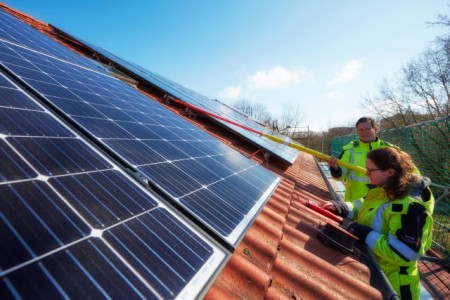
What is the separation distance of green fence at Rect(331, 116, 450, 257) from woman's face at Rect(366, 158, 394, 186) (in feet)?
22.0

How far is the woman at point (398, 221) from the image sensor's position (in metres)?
2.64

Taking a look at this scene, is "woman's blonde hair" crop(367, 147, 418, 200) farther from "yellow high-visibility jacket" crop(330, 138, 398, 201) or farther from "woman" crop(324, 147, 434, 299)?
"yellow high-visibility jacket" crop(330, 138, 398, 201)

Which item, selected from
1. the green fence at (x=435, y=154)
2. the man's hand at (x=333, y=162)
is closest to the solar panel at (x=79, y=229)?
the man's hand at (x=333, y=162)

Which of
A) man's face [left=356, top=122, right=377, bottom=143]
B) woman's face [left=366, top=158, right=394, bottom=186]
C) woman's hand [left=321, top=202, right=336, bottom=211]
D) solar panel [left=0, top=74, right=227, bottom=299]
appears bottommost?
solar panel [left=0, top=74, right=227, bottom=299]

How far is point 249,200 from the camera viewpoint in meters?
3.00

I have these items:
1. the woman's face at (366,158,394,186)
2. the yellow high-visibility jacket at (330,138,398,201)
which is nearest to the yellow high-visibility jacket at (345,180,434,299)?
the woman's face at (366,158,394,186)

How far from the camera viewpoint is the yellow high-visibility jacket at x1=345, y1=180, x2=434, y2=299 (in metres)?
2.62

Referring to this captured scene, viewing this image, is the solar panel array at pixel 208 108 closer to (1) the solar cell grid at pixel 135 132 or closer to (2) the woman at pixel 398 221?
(1) the solar cell grid at pixel 135 132

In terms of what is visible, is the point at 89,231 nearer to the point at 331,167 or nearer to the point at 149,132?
the point at 149,132

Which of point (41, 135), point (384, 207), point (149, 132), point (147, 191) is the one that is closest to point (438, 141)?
point (384, 207)

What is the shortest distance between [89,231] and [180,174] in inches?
53.8

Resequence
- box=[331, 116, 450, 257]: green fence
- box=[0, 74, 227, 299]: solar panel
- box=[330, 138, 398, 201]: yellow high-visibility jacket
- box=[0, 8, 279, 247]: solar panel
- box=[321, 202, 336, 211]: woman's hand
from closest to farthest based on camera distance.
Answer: box=[0, 74, 227, 299]: solar panel
box=[0, 8, 279, 247]: solar panel
box=[321, 202, 336, 211]: woman's hand
box=[330, 138, 398, 201]: yellow high-visibility jacket
box=[331, 116, 450, 257]: green fence

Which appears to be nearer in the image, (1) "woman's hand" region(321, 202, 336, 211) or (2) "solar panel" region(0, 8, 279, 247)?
(2) "solar panel" region(0, 8, 279, 247)

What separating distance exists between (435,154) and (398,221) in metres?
8.75
